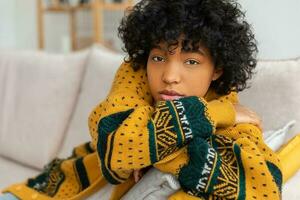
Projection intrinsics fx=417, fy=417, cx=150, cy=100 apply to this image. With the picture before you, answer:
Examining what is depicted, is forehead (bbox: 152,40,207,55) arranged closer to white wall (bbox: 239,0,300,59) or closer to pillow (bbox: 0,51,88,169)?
white wall (bbox: 239,0,300,59)

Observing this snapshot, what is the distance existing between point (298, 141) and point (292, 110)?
0.34 feet

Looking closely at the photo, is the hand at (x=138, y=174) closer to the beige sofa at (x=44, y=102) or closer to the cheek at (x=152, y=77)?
the cheek at (x=152, y=77)

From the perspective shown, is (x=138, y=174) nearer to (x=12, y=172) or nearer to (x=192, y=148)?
(x=192, y=148)

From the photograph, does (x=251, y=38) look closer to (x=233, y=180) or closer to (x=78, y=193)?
(x=233, y=180)

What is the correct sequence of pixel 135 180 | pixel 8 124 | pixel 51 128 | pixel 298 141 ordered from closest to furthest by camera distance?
1. pixel 135 180
2. pixel 298 141
3. pixel 51 128
4. pixel 8 124

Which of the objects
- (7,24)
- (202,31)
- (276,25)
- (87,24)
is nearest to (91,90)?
(276,25)

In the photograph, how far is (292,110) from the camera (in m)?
1.11

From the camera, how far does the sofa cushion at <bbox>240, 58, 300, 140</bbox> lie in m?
1.11

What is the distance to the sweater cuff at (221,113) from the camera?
0.81 metres

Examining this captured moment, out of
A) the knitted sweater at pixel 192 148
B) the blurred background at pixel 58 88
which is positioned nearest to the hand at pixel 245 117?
the knitted sweater at pixel 192 148

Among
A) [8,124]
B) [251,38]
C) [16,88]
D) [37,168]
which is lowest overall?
[37,168]

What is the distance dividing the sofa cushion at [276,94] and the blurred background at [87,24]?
1.43 ft

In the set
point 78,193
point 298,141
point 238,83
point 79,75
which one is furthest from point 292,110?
point 79,75

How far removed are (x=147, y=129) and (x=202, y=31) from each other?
23 centimetres
